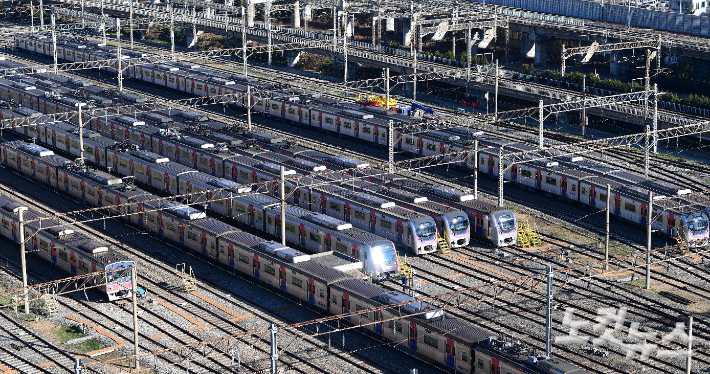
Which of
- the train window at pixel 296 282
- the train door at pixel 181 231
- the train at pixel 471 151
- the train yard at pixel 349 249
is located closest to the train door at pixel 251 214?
the train yard at pixel 349 249

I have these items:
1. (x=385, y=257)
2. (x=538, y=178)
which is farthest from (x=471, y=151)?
(x=385, y=257)

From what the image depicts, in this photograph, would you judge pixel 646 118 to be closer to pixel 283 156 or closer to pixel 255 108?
pixel 283 156

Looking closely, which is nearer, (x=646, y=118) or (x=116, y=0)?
(x=646, y=118)

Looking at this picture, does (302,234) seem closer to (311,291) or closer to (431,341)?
(311,291)

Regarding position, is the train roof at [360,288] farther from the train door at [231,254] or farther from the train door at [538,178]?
the train door at [538,178]

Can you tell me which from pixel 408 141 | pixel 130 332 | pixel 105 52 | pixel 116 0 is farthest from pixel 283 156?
pixel 116 0
